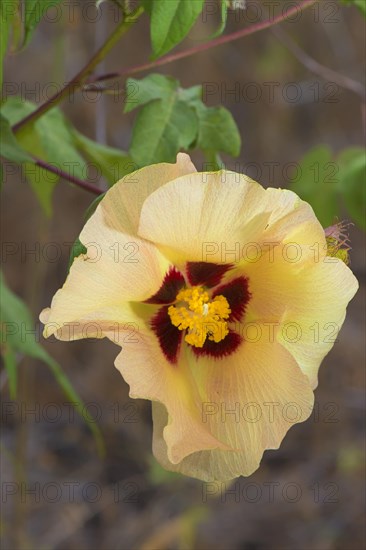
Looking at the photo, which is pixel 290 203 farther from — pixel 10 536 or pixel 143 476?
pixel 143 476

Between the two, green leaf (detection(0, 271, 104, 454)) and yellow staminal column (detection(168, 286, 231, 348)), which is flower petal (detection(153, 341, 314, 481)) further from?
green leaf (detection(0, 271, 104, 454))

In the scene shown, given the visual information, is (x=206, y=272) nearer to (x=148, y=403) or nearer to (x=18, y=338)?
(x=18, y=338)

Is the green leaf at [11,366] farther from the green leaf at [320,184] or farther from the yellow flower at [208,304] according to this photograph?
the green leaf at [320,184]

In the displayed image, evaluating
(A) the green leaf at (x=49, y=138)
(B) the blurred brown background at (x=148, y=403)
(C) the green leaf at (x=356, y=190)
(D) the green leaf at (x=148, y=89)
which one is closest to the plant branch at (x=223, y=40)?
(D) the green leaf at (x=148, y=89)

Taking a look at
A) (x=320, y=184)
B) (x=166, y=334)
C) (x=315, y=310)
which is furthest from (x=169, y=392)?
(x=320, y=184)

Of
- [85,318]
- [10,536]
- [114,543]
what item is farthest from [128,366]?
[114,543]

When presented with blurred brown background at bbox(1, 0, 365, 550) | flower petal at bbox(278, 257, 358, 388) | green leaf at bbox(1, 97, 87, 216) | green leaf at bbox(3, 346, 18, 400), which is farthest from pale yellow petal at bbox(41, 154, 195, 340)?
blurred brown background at bbox(1, 0, 365, 550)
